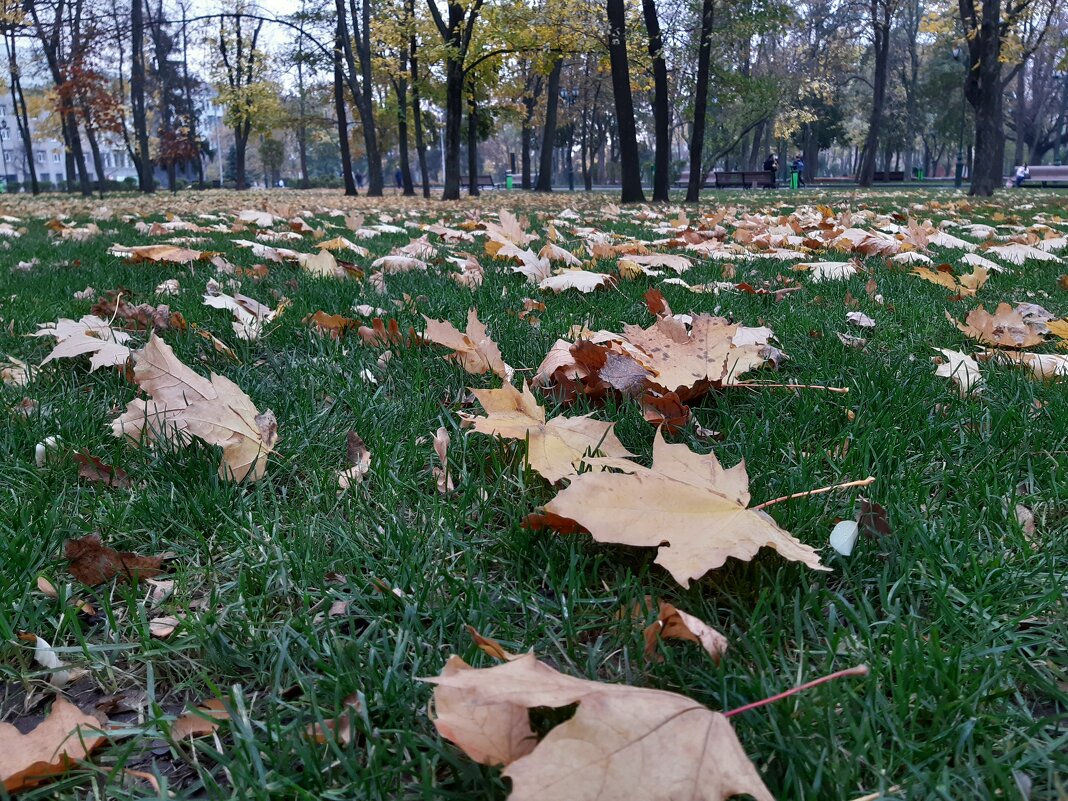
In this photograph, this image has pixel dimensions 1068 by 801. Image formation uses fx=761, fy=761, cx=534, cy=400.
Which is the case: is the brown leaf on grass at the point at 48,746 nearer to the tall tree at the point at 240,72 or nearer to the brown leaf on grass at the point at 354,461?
the brown leaf on grass at the point at 354,461

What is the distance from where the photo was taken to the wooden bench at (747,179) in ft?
112

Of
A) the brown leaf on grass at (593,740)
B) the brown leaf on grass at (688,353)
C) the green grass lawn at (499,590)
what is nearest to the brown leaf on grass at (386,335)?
the green grass lawn at (499,590)

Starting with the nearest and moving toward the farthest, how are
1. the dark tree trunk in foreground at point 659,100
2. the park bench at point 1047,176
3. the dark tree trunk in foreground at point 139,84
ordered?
1. the dark tree trunk in foreground at point 659,100
2. the dark tree trunk in foreground at point 139,84
3. the park bench at point 1047,176

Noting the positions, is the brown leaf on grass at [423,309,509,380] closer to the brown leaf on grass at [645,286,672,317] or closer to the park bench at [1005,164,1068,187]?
the brown leaf on grass at [645,286,672,317]

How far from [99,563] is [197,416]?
40 centimetres

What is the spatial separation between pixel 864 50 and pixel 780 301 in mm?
43958

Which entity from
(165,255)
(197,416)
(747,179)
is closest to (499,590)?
(197,416)

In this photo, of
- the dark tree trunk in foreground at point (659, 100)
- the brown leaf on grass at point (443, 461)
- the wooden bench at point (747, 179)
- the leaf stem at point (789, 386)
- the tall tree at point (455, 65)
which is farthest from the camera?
the wooden bench at point (747, 179)

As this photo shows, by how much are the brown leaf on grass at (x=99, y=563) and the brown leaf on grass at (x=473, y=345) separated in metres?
0.96

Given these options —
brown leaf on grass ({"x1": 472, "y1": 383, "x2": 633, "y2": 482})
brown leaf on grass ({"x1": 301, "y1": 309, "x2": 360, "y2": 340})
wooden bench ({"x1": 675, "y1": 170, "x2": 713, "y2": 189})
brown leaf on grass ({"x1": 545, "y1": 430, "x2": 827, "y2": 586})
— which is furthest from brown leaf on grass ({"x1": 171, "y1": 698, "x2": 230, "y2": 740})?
wooden bench ({"x1": 675, "y1": 170, "x2": 713, "y2": 189})

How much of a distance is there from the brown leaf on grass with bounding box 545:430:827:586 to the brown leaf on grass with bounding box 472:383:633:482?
0.24 m

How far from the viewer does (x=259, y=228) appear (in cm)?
649

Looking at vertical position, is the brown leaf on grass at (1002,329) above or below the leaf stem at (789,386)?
above

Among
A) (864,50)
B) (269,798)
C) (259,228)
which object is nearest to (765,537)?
(269,798)
